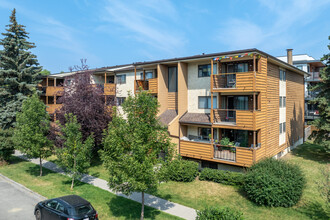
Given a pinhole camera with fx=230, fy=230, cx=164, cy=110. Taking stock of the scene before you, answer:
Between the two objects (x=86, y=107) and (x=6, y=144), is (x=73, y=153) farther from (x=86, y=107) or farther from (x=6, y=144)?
(x=6, y=144)

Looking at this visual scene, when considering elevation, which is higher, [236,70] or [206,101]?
[236,70]

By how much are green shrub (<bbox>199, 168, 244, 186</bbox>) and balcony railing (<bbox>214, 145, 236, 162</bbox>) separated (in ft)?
3.67

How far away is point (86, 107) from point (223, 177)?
43.4ft

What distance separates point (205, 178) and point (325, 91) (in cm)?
1539

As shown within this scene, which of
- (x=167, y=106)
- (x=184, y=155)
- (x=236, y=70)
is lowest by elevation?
(x=184, y=155)

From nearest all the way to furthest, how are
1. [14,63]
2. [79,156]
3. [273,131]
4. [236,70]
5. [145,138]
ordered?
[145,138] < [79,156] < [236,70] < [273,131] < [14,63]

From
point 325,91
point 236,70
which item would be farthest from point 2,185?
point 325,91

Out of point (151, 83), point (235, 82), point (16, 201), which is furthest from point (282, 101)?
point (16, 201)

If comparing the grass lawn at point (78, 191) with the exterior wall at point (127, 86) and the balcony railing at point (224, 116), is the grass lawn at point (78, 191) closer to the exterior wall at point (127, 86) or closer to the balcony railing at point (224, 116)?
the balcony railing at point (224, 116)

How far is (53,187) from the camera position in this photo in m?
16.7

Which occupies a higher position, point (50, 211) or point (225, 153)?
point (225, 153)

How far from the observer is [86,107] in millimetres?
21016

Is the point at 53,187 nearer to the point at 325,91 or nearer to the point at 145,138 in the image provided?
the point at 145,138

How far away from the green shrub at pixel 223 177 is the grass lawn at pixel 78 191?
6.06 m
